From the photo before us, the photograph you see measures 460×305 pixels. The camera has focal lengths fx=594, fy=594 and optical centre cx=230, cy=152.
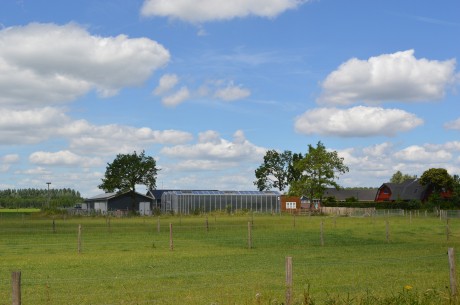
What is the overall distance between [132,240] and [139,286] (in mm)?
21849

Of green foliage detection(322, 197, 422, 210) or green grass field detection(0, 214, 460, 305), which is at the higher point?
green foliage detection(322, 197, 422, 210)

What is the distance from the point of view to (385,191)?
13050 centimetres

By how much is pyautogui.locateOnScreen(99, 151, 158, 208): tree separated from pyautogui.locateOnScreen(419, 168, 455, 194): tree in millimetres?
52369

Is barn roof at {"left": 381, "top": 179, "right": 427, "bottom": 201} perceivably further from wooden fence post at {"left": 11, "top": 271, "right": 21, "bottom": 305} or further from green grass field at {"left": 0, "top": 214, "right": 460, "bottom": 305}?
wooden fence post at {"left": 11, "top": 271, "right": 21, "bottom": 305}

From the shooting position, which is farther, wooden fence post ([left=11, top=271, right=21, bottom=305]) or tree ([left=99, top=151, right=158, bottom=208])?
tree ([left=99, top=151, right=158, bottom=208])

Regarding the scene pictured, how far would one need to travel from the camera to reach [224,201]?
329ft

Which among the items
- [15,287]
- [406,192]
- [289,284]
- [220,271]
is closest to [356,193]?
[406,192]

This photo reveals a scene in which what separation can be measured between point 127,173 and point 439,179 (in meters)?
58.8

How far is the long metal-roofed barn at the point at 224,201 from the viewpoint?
99062 mm

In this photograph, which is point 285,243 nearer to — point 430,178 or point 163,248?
point 163,248

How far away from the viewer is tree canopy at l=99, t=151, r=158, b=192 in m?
115

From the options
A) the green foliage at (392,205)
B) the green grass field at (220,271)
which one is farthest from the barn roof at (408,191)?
the green grass field at (220,271)

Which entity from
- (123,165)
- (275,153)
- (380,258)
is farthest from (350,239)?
(275,153)

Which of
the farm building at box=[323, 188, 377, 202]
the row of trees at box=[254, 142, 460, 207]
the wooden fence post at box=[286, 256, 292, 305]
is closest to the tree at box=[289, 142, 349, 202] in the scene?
the row of trees at box=[254, 142, 460, 207]
